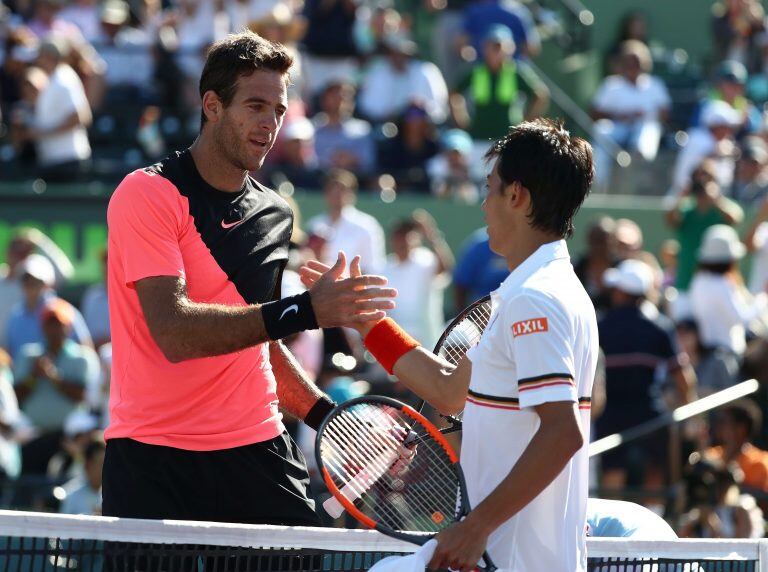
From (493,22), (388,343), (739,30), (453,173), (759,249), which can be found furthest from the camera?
(739,30)

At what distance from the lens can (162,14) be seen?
14297 millimetres

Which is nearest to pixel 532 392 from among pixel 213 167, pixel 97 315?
pixel 213 167

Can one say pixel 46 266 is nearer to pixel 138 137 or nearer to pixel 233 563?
pixel 138 137

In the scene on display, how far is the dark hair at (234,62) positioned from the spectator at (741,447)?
4.72m

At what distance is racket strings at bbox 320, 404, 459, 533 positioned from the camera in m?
3.67

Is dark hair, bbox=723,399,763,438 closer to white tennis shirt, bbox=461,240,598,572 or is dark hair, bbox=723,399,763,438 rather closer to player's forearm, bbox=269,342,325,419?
player's forearm, bbox=269,342,325,419

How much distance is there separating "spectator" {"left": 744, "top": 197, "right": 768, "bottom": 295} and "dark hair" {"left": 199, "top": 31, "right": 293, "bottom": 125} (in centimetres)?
784

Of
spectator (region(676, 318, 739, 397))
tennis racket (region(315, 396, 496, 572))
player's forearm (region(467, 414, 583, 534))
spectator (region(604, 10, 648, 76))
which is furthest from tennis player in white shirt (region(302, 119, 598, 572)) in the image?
spectator (region(604, 10, 648, 76))

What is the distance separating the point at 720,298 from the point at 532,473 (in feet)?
24.3

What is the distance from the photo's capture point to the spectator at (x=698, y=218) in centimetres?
1147

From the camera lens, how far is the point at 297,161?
487 inches

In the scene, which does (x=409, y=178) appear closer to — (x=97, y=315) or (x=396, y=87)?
(x=396, y=87)

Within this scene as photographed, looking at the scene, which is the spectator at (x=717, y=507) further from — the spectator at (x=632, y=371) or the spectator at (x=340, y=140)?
the spectator at (x=340, y=140)

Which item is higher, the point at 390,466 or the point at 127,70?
the point at 127,70
